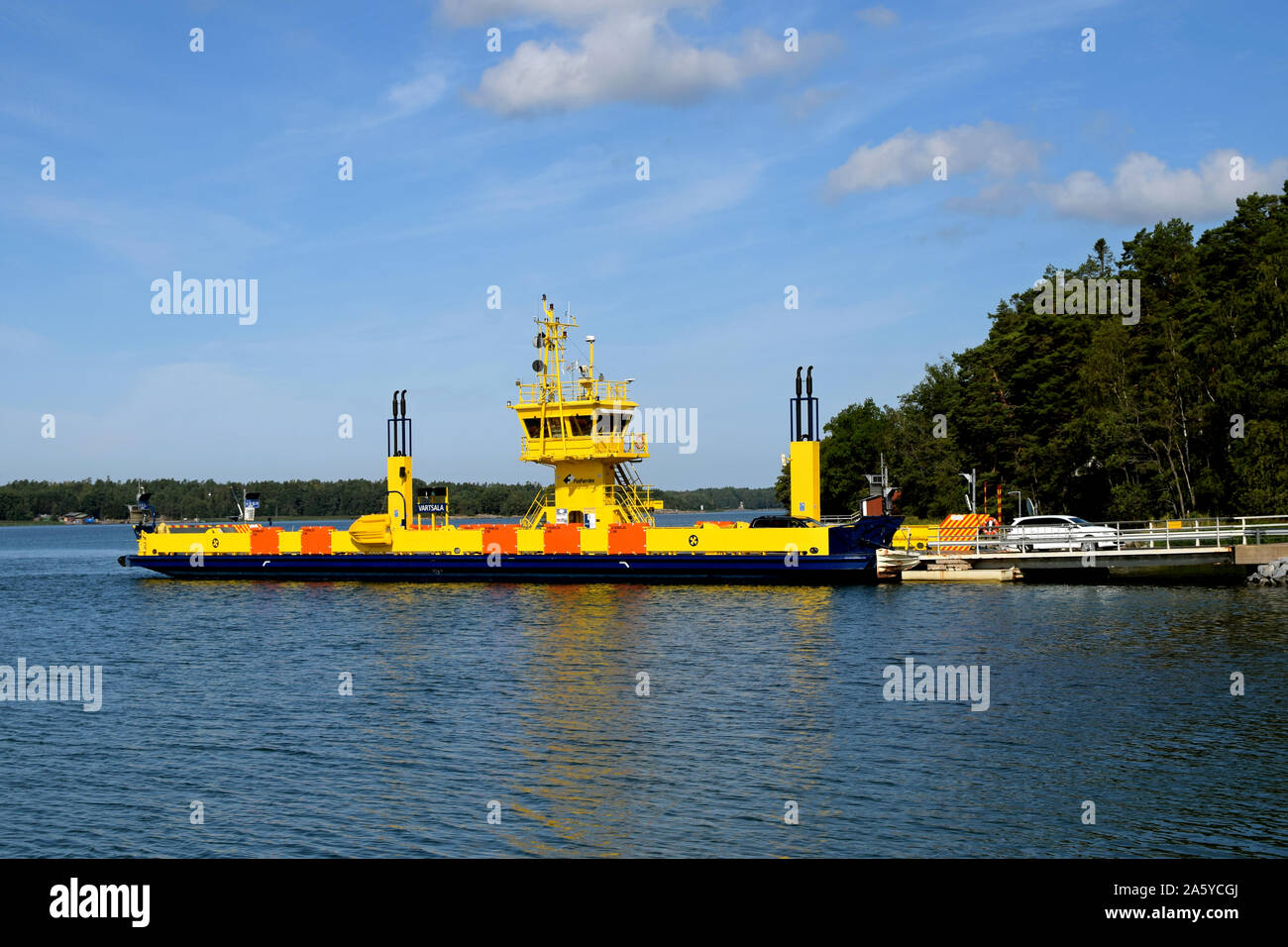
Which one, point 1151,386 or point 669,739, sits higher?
point 1151,386

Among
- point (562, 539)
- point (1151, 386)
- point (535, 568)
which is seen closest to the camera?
point (562, 539)

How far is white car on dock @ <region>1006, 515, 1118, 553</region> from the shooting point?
A: 4675cm

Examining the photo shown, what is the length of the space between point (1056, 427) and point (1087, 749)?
56773mm

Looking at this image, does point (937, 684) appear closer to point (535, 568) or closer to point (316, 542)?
point (535, 568)

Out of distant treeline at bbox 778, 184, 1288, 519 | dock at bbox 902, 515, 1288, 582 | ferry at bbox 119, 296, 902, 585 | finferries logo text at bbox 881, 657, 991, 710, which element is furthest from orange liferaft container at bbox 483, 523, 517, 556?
distant treeline at bbox 778, 184, 1288, 519

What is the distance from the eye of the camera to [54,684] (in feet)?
93.2

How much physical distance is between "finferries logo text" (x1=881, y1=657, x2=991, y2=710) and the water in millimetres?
486

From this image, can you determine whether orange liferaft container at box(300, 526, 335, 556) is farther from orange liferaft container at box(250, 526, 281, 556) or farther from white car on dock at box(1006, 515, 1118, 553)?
white car on dock at box(1006, 515, 1118, 553)

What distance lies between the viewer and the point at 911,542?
56.2 meters
